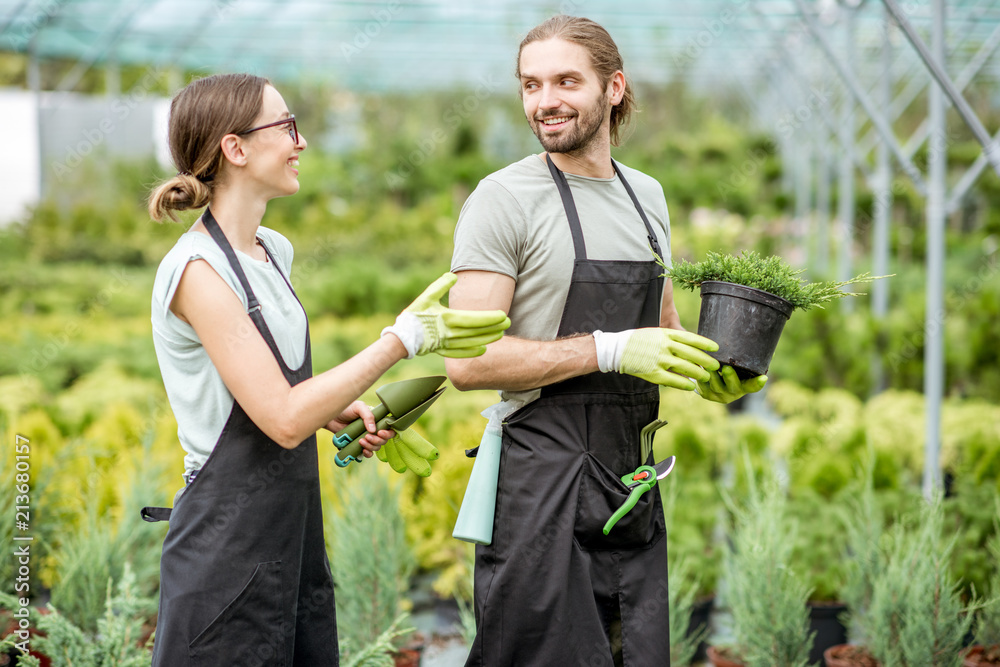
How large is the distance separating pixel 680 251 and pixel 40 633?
26.8ft

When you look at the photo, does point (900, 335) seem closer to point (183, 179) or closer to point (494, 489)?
point (494, 489)

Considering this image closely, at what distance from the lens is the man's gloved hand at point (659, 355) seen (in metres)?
1.73

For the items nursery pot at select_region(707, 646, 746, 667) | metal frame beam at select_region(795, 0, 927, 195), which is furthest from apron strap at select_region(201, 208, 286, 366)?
metal frame beam at select_region(795, 0, 927, 195)

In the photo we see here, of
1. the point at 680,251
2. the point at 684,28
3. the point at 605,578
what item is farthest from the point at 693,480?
the point at 684,28

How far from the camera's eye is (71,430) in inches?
174

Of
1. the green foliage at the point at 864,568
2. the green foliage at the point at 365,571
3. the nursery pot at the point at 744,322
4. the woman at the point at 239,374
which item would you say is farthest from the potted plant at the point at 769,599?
the woman at the point at 239,374

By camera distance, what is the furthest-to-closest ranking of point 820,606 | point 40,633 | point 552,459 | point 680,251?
point 680,251, point 820,606, point 40,633, point 552,459

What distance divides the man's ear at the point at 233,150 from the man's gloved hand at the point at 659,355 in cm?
76

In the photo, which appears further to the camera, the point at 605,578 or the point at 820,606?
the point at 820,606

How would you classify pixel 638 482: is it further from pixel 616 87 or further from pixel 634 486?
pixel 616 87

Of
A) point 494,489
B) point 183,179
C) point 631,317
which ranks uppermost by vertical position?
point 183,179

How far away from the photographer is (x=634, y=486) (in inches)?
74.0

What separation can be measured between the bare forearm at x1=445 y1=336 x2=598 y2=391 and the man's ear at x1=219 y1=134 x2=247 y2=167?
1.86 feet

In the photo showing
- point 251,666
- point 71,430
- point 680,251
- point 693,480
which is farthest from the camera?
point 680,251
